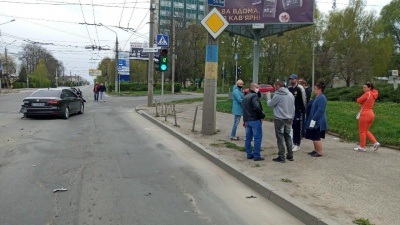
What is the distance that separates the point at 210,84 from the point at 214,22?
1.80m

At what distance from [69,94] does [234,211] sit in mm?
→ 14597

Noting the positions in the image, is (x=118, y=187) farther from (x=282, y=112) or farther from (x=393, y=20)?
(x=393, y=20)

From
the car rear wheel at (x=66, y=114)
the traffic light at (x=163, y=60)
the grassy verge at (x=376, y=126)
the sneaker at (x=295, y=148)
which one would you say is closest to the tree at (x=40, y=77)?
the traffic light at (x=163, y=60)

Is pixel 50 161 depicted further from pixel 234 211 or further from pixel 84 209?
pixel 234 211

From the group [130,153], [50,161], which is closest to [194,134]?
[130,153]

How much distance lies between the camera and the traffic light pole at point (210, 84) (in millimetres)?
11055

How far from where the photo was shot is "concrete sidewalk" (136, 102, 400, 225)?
477 centimetres

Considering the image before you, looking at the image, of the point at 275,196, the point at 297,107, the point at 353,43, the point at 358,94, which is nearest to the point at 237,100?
the point at 297,107

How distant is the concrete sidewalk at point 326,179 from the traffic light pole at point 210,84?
1.37m

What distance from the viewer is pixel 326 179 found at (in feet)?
20.8

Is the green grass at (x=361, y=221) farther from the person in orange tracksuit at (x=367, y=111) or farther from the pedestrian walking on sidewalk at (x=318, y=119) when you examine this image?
the person in orange tracksuit at (x=367, y=111)

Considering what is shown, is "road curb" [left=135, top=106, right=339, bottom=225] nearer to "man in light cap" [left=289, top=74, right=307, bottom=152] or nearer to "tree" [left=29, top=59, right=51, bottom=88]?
"man in light cap" [left=289, top=74, right=307, bottom=152]

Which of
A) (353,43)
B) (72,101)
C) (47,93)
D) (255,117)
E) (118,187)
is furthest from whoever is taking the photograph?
(353,43)

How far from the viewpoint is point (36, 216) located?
4.68 m
